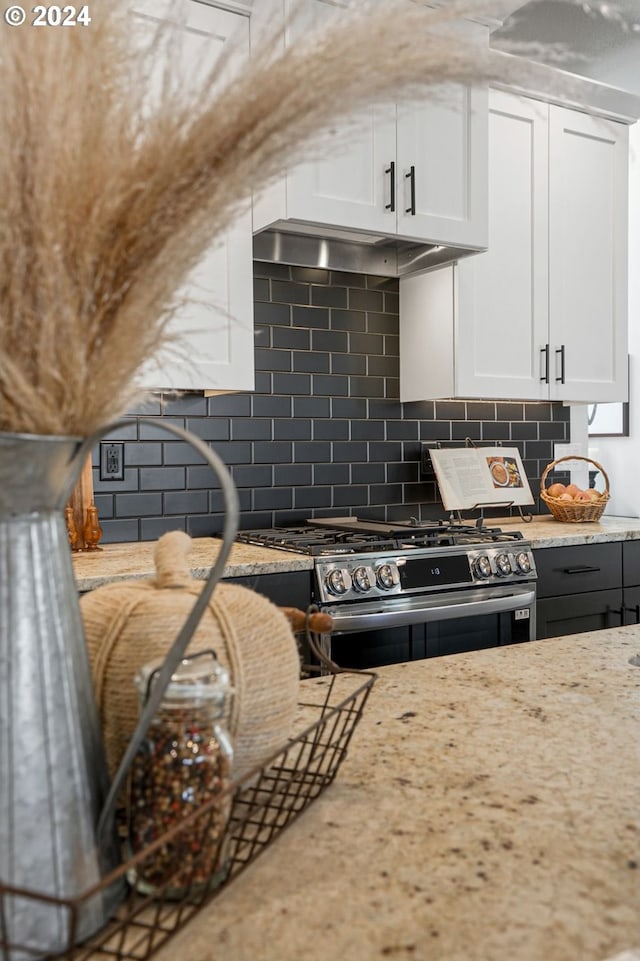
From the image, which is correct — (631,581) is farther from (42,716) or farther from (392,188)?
(42,716)

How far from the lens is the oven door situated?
2.51 metres

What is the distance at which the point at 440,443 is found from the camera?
11.9 ft

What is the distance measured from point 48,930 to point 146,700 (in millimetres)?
155

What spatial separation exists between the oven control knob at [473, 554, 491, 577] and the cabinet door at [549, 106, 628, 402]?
3.48 feet

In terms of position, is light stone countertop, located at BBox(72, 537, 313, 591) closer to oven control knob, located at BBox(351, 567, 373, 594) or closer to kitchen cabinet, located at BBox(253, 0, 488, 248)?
oven control knob, located at BBox(351, 567, 373, 594)

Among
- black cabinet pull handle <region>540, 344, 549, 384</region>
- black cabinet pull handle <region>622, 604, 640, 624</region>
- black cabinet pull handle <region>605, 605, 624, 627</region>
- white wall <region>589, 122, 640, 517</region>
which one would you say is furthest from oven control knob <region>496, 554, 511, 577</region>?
white wall <region>589, 122, 640, 517</region>

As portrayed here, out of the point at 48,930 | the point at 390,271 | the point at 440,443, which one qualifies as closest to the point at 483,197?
the point at 390,271

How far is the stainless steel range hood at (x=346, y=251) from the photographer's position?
9.48 feet

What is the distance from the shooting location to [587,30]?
10.6ft

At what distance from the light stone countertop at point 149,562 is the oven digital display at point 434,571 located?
349mm

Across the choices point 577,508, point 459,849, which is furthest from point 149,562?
point 577,508

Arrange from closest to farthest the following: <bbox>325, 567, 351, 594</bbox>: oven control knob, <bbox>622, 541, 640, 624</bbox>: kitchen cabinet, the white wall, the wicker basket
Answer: <bbox>325, 567, 351, 594</bbox>: oven control knob < <bbox>622, 541, 640, 624</bbox>: kitchen cabinet < the wicker basket < the white wall

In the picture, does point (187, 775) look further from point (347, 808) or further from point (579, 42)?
point (579, 42)

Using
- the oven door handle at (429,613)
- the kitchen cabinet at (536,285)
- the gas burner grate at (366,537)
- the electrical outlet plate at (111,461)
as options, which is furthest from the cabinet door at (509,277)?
the electrical outlet plate at (111,461)
